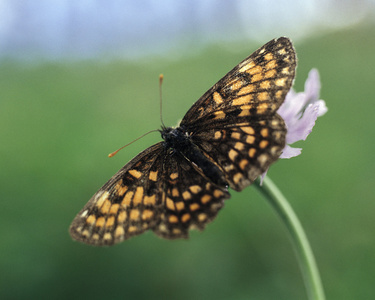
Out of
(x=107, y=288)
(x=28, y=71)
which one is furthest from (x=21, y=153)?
(x=28, y=71)

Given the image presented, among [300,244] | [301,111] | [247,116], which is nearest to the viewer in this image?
[300,244]

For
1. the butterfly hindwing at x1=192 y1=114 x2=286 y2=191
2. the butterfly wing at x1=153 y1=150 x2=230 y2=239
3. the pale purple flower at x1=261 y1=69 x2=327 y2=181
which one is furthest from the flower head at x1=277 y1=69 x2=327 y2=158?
the butterfly wing at x1=153 y1=150 x2=230 y2=239

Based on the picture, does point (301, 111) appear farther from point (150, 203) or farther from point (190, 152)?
point (150, 203)

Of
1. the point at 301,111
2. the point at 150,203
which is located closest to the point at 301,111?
the point at 301,111

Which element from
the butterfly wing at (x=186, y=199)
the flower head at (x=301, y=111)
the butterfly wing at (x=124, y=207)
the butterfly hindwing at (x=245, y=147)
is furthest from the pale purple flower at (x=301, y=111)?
the butterfly wing at (x=124, y=207)

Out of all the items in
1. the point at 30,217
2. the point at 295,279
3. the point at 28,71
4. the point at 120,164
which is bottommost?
the point at 295,279

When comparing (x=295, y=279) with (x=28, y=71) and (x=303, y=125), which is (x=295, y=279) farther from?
(x=28, y=71)
